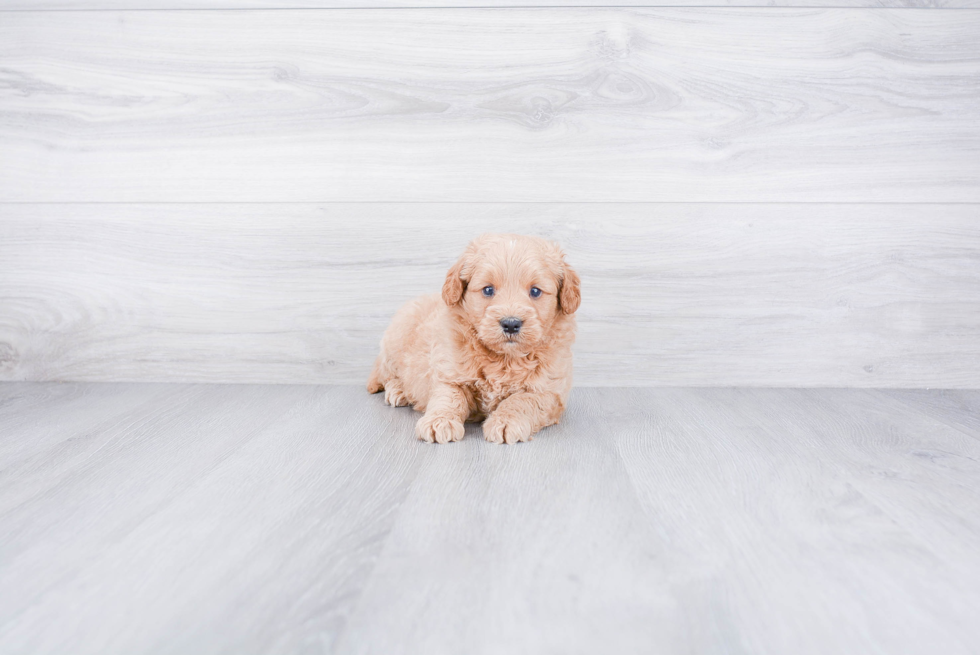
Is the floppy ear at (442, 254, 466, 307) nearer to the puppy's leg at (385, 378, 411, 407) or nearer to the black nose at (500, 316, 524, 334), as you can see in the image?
the black nose at (500, 316, 524, 334)

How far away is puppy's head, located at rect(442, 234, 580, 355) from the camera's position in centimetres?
144

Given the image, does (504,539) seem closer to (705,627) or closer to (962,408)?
(705,627)

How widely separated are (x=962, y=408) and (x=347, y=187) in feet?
6.36

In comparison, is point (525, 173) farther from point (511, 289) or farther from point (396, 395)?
point (396, 395)

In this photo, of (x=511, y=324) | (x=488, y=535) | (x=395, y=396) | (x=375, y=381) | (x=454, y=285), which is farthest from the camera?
(x=375, y=381)

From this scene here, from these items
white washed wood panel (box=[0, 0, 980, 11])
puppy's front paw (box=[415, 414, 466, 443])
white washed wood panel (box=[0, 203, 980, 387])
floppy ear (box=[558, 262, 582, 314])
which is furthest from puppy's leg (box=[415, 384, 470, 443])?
white washed wood panel (box=[0, 0, 980, 11])

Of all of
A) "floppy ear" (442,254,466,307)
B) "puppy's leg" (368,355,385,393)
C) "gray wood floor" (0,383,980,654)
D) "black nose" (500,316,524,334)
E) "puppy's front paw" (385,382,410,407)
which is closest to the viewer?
"gray wood floor" (0,383,980,654)

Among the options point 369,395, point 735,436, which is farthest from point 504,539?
point 369,395

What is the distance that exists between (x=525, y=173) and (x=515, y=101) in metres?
0.22

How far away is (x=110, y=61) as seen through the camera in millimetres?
2014

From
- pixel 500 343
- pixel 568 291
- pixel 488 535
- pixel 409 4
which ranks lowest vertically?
pixel 488 535

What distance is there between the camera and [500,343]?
147cm

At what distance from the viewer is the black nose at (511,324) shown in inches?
56.2

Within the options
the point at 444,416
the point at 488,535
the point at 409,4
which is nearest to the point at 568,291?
the point at 444,416
